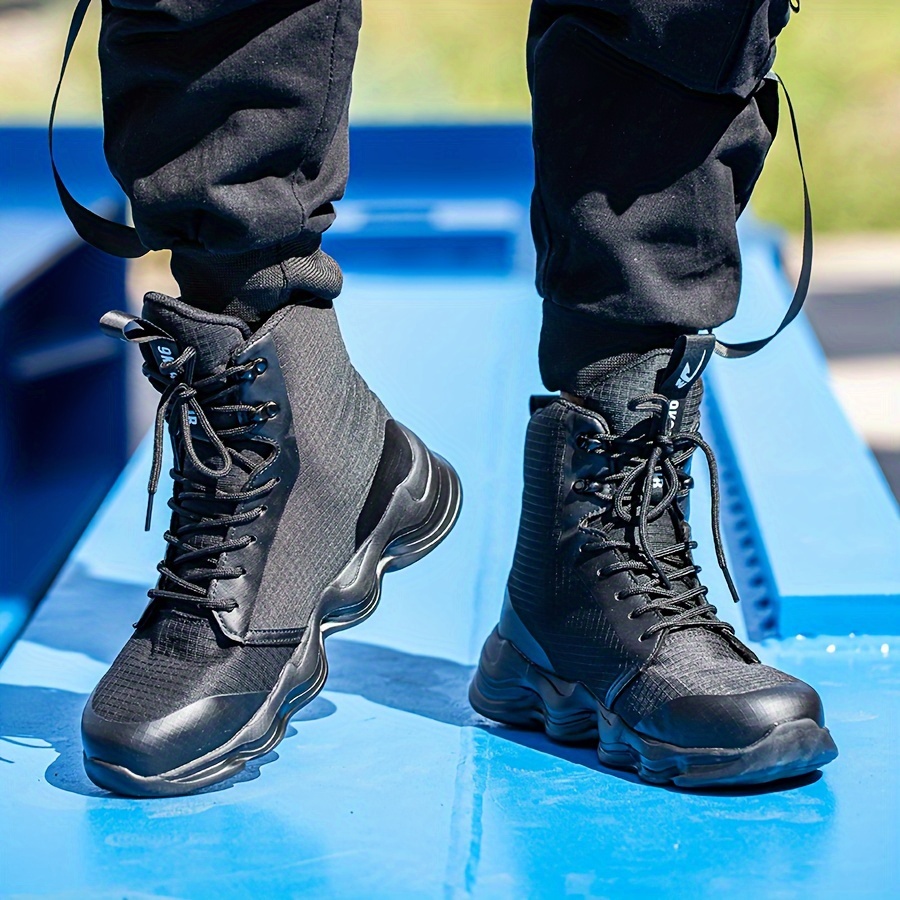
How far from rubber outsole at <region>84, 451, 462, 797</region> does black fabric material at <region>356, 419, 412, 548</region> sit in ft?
0.10

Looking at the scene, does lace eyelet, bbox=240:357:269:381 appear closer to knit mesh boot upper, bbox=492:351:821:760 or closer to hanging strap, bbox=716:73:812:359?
knit mesh boot upper, bbox=492:351:821:760

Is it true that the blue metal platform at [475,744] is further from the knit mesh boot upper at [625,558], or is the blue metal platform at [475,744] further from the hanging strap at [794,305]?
the hanging strap at [794,305]

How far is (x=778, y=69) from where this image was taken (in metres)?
5.40

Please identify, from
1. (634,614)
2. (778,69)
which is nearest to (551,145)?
(634,614)

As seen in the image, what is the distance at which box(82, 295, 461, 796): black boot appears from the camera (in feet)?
3.28

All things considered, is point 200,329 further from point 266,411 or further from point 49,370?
point 49,370

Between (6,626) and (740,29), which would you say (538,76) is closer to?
(740,29)

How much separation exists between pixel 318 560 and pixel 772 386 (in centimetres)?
107

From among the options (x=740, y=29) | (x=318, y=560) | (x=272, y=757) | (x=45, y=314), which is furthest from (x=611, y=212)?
(x=45, y=314)

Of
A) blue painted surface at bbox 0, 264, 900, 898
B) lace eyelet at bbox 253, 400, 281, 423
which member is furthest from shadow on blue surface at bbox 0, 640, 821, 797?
lace eyelet at bbox 253, 400, 281, 423

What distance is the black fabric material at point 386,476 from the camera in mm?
1161

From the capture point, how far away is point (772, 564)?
1.43 meters

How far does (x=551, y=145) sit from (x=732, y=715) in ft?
1.55

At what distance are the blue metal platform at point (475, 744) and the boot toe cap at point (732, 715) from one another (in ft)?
0.17
